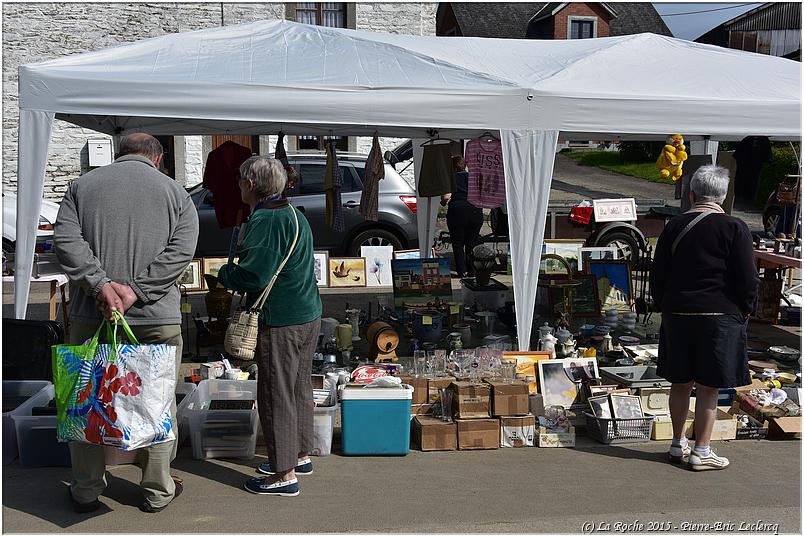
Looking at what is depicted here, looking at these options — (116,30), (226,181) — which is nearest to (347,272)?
(226,181)

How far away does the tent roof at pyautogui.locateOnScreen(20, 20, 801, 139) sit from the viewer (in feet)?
16.8

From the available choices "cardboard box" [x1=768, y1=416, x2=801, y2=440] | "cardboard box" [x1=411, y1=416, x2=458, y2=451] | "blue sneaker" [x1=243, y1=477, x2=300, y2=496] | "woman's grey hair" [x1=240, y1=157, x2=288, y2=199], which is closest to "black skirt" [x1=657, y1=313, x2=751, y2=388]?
"cardboard box" [x1=768, y1=416, x2=801, y2=440]

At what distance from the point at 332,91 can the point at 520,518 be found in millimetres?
3069

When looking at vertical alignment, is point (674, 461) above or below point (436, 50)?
below

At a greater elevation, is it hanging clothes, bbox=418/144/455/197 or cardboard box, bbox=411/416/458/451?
hanging clothes, bbox=418/144/455/197

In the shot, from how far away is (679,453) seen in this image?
4441 millimetres

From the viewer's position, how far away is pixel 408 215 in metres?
10.5

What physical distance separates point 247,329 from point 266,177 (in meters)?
0.73

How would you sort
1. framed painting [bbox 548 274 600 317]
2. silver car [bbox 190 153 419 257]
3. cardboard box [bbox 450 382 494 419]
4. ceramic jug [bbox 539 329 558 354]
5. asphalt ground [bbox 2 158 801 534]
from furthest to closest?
silver car [bbox 190 153 419 257], framed painting [bbox 548 274 600 317], ceramic jug [bbox 539 329 558 354], cardboard box [bbox 450 382 494 419], asphalt ground [bbox 2 158 801 534]

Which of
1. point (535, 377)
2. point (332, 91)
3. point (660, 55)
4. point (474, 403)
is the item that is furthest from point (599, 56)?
point (474, 403)

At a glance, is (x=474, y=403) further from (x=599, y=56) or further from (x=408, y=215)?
(x=408, y=215)

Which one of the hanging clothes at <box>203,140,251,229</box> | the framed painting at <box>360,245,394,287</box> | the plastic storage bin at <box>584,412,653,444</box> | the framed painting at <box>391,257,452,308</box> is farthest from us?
the framed painting at <box>360,245,394,287</box>

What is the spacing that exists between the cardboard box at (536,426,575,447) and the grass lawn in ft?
72.4

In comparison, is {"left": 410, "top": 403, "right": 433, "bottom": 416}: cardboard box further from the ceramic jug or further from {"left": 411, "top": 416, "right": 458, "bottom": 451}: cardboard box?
the ceramic jug
